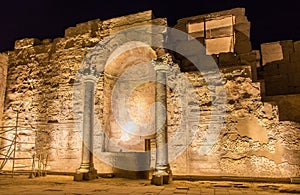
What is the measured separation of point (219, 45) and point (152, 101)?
12.2 feet

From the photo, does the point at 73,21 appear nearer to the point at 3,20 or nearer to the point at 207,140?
the point at 3,20

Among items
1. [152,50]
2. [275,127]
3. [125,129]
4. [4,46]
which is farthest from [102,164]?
[4,46]

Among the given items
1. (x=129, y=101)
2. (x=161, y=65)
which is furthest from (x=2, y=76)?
(x=161, y=65)

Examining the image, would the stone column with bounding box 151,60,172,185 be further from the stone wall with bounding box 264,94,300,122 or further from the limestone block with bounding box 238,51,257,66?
the stone wall with bounding box 264,94,300,122

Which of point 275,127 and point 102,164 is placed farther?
point 102,164

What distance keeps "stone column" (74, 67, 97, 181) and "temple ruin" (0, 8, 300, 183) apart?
0.03m

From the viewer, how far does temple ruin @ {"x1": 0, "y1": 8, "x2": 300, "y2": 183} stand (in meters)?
7.68

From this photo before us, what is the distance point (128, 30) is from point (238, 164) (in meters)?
5.64

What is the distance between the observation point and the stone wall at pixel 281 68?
1027 centimetres

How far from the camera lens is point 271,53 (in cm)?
1105

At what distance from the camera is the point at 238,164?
7.60 m

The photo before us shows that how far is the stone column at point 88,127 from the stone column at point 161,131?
87.2 inches

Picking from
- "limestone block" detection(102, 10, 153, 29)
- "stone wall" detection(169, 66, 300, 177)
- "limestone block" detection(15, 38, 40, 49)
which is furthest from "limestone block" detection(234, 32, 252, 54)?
"limestone block" detection(15, 38, 40, 49)

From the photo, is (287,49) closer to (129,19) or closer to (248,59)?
(248,59)
